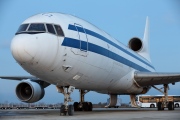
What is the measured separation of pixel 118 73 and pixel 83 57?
15.4 feet

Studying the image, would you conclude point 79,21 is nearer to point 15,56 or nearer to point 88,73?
point 88,73

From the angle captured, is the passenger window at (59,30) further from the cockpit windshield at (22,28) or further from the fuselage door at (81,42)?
the cockpit windshield at (22,28)

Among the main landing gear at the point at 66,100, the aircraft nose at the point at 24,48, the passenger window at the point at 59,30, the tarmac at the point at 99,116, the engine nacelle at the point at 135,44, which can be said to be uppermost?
the engine nacelle at the point at 135,44

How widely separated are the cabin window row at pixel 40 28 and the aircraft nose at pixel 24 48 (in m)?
0.64

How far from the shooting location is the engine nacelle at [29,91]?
17.5m

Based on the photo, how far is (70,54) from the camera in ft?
42.7

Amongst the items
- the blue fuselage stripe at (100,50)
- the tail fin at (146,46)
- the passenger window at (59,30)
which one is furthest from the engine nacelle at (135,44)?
the passenger window at (59,30)

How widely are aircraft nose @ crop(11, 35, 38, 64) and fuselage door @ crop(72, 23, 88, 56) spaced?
203 cm

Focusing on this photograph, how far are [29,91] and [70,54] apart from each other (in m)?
6.15

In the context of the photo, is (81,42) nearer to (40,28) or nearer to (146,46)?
(40,28)

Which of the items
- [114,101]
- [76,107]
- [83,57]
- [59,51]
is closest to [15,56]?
[59,51]

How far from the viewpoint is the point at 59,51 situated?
1255 cm

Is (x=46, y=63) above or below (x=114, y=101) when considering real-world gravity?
above

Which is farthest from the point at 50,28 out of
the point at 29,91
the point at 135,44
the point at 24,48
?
the point at 135,44
